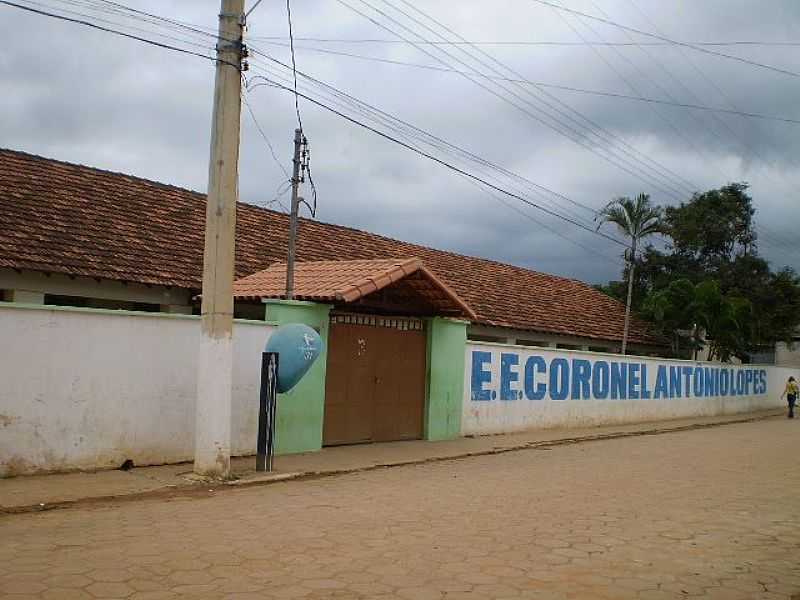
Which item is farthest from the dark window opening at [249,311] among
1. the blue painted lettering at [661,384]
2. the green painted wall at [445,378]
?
the blue painted lettering at [661,384]

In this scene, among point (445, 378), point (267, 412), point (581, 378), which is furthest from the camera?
point (581, 378)

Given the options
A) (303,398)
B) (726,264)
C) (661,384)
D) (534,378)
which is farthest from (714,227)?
(303,398)

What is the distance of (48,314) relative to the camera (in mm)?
10055

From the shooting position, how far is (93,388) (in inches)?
411

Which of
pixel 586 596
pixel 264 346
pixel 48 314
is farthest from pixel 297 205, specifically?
pixel 586 596

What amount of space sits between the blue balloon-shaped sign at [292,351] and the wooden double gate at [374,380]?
1896 millimetres

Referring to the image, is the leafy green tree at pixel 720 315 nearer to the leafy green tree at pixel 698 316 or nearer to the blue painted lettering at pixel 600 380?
the leafy green tree at pixel 698 316

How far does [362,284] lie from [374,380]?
2372 millimetres

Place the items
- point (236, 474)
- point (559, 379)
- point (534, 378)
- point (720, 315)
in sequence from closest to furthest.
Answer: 1. point (236, 474)
2. point (534, 378)
3. point (559, 379)
4. point (720, 315)

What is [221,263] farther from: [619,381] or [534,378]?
[619,381]

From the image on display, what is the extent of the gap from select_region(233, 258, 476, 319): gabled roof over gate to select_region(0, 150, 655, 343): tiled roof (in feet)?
6.54

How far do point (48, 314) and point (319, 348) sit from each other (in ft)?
12.2

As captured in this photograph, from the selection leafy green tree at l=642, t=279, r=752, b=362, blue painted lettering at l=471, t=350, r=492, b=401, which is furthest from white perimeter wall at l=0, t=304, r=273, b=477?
leafy green tree at l=642, t=279, r=752, b=362

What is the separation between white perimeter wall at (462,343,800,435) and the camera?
55.8 ft
